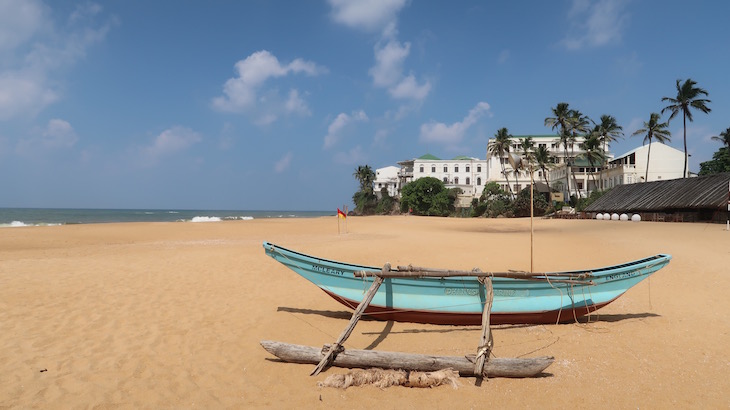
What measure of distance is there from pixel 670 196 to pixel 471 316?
110 ft

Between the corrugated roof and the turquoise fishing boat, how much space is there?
1033 inches

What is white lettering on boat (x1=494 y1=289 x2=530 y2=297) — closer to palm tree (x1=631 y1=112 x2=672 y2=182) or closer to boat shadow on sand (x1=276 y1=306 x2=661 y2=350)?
boat shadow on sand (x1=276 y1=306 x2=661 y2=350)

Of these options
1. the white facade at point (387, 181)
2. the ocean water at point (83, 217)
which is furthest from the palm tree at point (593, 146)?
the ocean water at point (83, 217)

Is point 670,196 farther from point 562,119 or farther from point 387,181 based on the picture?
point 387,181

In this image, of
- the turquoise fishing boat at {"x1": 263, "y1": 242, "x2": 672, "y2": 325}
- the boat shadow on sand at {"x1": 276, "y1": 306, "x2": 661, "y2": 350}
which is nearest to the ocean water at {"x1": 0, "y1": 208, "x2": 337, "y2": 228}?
the boat shadow on sand at {"x1": 276, "y1": 306, "x2": 661, "y2": 350}

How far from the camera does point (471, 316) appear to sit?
270 inches

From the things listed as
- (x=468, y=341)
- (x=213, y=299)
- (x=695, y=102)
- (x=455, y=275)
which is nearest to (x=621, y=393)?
(x=468, y=341)

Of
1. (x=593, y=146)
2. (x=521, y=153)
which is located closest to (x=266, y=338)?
(x=593, y=146)

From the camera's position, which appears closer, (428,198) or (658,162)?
(658,162)

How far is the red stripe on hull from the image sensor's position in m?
6.90

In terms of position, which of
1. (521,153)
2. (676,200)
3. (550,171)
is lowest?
(676,200)

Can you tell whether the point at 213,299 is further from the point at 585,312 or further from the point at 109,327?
the point at 585,312

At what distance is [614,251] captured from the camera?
15641mm

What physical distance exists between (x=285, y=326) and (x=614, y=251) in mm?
14591
